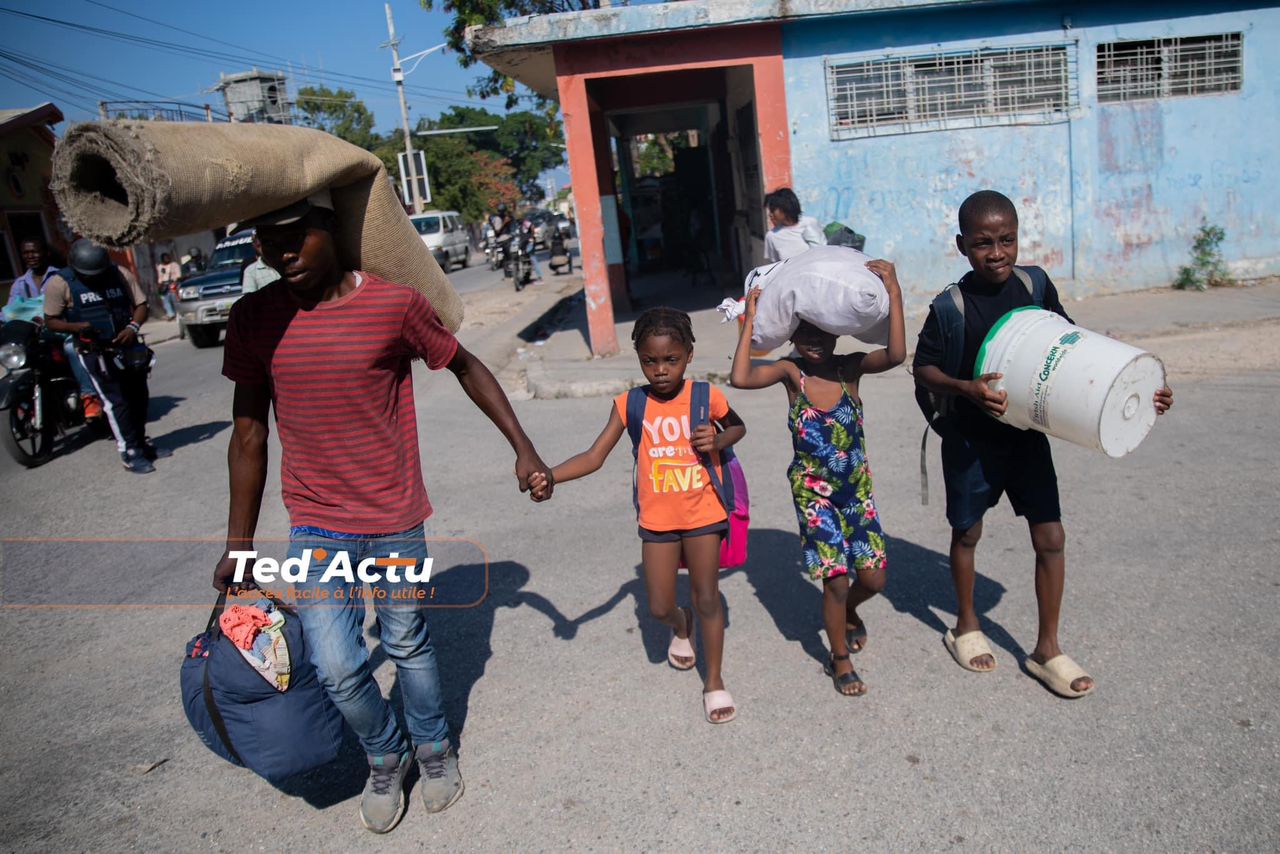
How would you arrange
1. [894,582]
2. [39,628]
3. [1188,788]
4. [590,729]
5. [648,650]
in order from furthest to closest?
1. [39,628]
2. [894,582]
3. [648,650]
4. [590,729]
5. [1188,788]

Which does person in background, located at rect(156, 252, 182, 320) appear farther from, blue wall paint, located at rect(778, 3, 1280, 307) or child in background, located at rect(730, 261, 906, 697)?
child in background, located at rect(730, 261, 906, 697)

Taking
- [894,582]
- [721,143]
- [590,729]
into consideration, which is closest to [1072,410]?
[894,582]

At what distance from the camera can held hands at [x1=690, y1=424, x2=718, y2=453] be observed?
3020mm

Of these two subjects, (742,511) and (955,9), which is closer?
(742,511)

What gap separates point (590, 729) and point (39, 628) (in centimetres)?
302

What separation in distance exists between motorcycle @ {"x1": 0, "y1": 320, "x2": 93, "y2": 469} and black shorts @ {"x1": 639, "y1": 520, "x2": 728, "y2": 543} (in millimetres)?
6535

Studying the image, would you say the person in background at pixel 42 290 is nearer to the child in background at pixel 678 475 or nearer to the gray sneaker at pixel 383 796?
the gray sneaker at pixel 383 796

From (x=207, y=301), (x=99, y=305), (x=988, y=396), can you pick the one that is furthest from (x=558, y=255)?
(x=988, y=396)

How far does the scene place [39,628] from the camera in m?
4.49

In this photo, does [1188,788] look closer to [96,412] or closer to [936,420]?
[936,420]

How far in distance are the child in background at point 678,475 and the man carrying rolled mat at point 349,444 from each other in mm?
429

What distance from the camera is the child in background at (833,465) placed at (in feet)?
10.5

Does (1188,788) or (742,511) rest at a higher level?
(742,511)

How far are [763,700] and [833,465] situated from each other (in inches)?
34.1
